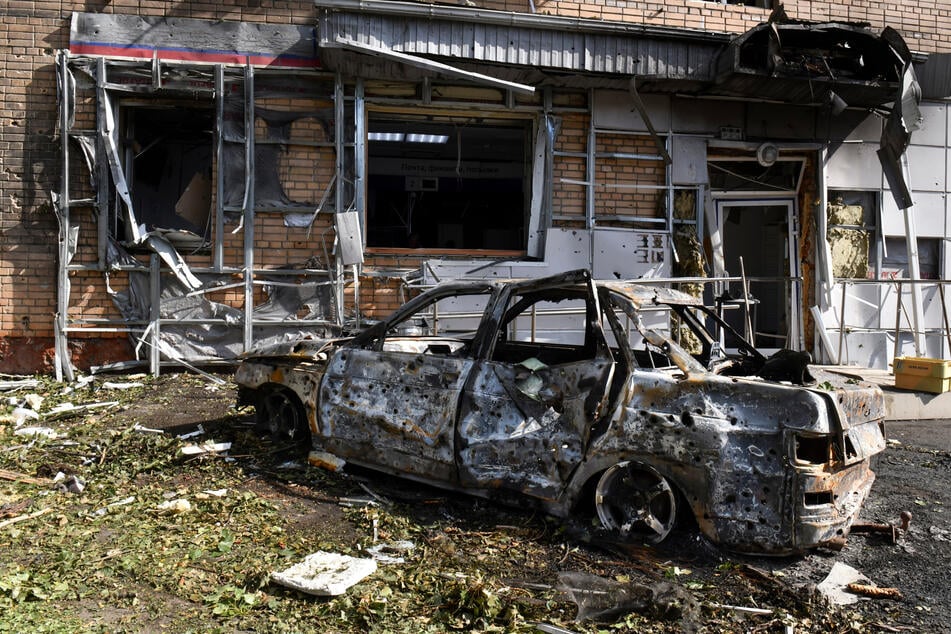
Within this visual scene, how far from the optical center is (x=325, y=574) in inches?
138

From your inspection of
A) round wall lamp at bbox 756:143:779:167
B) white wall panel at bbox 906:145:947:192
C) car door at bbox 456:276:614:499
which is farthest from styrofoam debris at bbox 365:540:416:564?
white wall panel at bbox 906:145:947:192

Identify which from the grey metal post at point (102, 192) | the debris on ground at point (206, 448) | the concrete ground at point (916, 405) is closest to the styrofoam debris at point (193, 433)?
the debris on ground at point (206, 448)

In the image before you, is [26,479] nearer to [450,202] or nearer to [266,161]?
[266,161]

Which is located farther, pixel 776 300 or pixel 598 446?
pixel 776 300

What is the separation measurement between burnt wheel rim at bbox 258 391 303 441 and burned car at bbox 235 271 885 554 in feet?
0.69

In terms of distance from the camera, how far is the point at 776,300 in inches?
444

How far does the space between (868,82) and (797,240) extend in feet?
7.63

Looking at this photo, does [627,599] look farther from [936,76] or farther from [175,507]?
[936,76]

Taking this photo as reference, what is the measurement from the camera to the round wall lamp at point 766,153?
10055mm

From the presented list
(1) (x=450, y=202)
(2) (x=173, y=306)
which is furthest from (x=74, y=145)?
(1) (x=450, y=202)

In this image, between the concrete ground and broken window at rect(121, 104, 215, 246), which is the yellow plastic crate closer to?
the concrete ground

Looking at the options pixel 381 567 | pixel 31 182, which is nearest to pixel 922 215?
pixel 381 567

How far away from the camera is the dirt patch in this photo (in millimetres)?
3195

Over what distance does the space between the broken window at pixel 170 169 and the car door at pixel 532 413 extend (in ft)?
18.9
